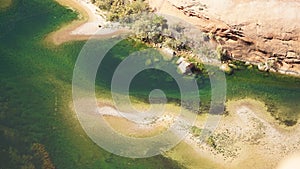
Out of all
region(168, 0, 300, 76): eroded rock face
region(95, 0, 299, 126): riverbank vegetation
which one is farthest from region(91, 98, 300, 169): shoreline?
region(168, 0, 300, 76): eroded rock face

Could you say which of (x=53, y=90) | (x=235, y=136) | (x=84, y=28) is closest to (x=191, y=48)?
(x=84, y=28)

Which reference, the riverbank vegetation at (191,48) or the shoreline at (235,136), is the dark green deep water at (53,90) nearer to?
the riverbank vegetation at (191,48)

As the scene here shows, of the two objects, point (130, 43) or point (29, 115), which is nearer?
point (29, 115)

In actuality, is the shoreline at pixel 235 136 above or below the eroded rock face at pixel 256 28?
below

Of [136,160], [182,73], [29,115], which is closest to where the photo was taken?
[136,160]

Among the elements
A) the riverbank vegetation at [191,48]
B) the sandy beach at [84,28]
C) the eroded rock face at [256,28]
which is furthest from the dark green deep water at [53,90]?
the eroded rock face at [256,28]

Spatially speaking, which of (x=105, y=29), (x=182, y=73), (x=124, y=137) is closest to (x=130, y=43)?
(x=105, y=29)

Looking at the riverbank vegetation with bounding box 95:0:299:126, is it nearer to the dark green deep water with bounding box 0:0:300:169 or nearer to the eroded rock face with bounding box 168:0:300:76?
the dark green deep water with bounding box 0:0:300:169

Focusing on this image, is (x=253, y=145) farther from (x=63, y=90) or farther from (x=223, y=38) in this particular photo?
(x=63, y=90)
